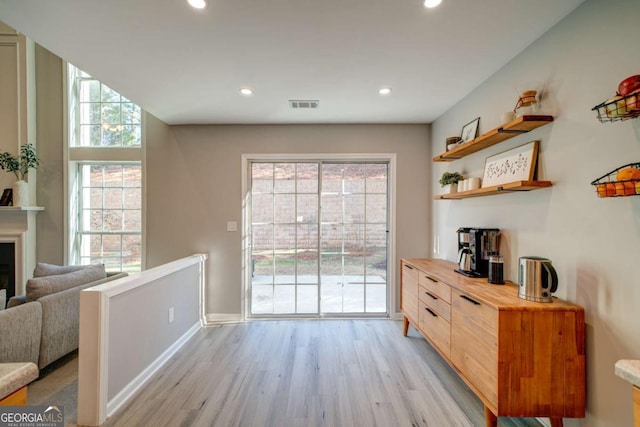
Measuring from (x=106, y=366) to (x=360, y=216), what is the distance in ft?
9.14

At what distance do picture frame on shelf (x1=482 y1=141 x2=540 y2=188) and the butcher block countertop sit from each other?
0.77 metres

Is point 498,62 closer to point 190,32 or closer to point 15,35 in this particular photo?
point 190,32

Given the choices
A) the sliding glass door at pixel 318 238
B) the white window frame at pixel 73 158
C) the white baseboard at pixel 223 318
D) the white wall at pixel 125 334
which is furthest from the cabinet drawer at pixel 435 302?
the white window frame at pixel 73 158

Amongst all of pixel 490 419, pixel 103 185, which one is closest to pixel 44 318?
pixel 103 185

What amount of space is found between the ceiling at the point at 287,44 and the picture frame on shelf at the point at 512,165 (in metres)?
0.71

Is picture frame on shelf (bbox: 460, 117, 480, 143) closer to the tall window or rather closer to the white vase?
the tall window

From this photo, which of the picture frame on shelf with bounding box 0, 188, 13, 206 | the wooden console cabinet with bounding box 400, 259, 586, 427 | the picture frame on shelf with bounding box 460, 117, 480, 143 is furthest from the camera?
the picture frame on shelf with bounding box 0, 188, 13, 206

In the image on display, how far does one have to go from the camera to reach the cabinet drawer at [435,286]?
79.9 inches

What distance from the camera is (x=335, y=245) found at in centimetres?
347

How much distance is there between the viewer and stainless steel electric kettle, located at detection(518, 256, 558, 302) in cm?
150

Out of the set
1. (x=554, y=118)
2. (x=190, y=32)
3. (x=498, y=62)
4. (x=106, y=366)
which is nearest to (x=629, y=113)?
(x=554, y=118)

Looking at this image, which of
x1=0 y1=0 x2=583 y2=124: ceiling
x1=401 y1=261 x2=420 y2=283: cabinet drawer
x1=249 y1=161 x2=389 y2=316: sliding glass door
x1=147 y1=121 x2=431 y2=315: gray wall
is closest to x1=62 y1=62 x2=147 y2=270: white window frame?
x1=147 y1=121 x2=431 y2=315: gray wall

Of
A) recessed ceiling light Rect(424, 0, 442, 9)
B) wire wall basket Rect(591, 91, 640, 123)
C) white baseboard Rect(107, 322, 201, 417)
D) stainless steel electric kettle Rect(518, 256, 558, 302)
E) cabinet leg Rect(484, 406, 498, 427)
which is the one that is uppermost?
recessed ceiling light Rect(424, 0, 442, 9)

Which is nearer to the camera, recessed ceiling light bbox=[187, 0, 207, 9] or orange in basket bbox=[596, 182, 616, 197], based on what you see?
orange in basket bbox=[596, 182, 616, 197]
